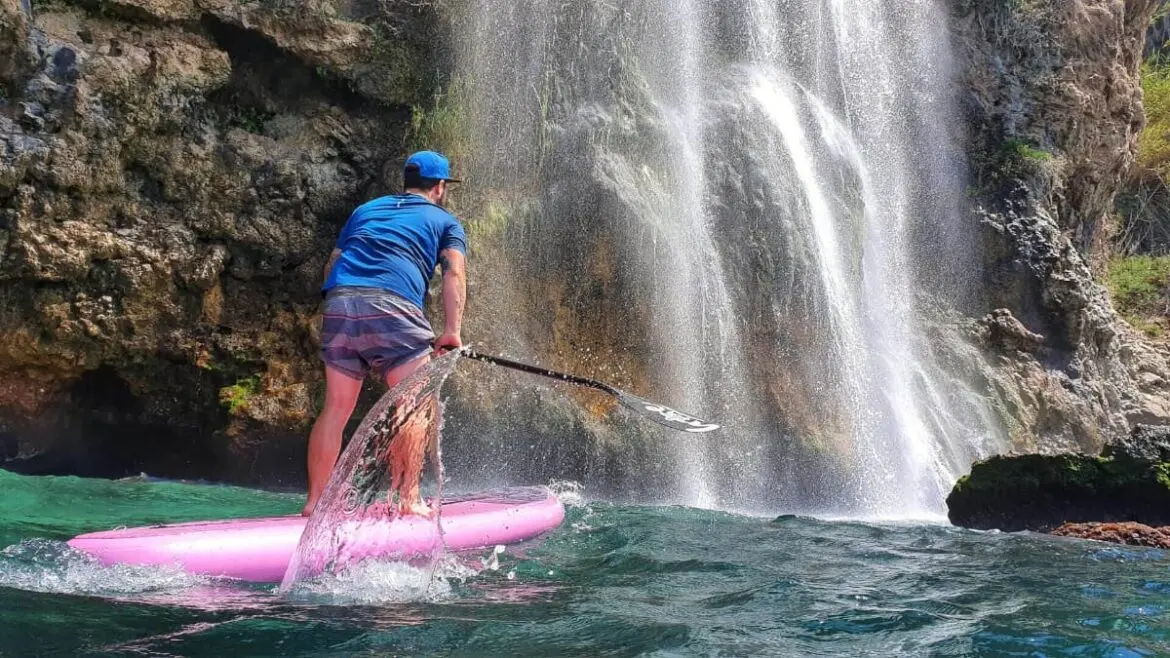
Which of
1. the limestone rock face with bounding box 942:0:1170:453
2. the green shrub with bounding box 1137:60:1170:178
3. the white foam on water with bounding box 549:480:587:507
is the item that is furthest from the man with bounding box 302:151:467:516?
the green shrub with bounding box 1137:60:1170:178

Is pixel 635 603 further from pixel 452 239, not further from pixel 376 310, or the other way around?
pixel 452 239

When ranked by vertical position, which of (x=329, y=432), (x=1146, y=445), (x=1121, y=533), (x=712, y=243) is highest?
(x=712, y=243)

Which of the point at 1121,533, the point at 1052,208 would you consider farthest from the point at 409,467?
the point at 1052,208

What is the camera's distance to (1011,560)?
3.74m

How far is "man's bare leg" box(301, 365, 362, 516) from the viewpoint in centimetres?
366

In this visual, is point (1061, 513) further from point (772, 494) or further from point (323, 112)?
point (323, 112)

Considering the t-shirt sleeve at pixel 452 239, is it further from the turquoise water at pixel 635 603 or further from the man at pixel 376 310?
the turquoise water at pixel 635 603

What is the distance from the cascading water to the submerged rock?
136 cm

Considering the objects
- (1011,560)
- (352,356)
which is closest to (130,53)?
(352,356)

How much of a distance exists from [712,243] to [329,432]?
14.7ft

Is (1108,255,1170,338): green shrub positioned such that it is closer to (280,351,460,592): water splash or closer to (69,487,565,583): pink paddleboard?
(280,351,460,592): water splash

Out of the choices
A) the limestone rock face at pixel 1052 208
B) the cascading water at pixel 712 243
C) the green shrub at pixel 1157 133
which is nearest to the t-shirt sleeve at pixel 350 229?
the cascading water at pixel 712 243

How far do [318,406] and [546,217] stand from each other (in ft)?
7.42

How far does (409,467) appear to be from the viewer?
351cm
